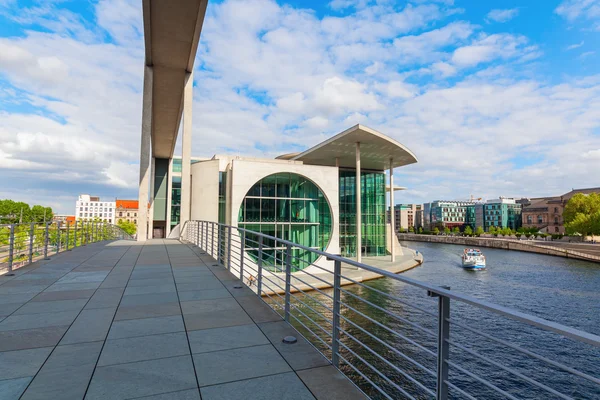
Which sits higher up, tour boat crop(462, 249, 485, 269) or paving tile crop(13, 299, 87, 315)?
paving tile crop(13, 299, 87, 315)

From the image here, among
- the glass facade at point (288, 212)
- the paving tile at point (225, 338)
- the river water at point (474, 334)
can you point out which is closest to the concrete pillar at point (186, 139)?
the glass facade at point (288, 212)

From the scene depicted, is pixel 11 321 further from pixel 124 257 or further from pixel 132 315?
pixel 124 257

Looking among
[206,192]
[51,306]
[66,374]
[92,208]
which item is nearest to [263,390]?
[66,374]

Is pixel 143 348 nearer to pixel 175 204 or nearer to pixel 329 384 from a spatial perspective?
pixel 329 384

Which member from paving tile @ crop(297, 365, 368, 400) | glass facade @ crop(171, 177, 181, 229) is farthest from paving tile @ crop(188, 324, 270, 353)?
glass facade @ crop(171, 177, 181, 229)

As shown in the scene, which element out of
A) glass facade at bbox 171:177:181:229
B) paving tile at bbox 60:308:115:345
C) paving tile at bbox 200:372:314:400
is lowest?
paving tile at bbox 200:372:314:400

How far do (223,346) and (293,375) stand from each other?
33.8 inches

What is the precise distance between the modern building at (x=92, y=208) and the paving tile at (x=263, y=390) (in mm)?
143070

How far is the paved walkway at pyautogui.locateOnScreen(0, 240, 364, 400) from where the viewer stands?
2.47 meters

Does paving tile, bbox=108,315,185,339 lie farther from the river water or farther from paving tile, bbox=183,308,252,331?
the river water

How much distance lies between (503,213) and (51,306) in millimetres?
120724

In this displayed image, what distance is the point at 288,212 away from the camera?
75.0 feet

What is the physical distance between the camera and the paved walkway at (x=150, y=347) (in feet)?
8.09

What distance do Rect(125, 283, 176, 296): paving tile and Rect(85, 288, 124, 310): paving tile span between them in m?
0.14
